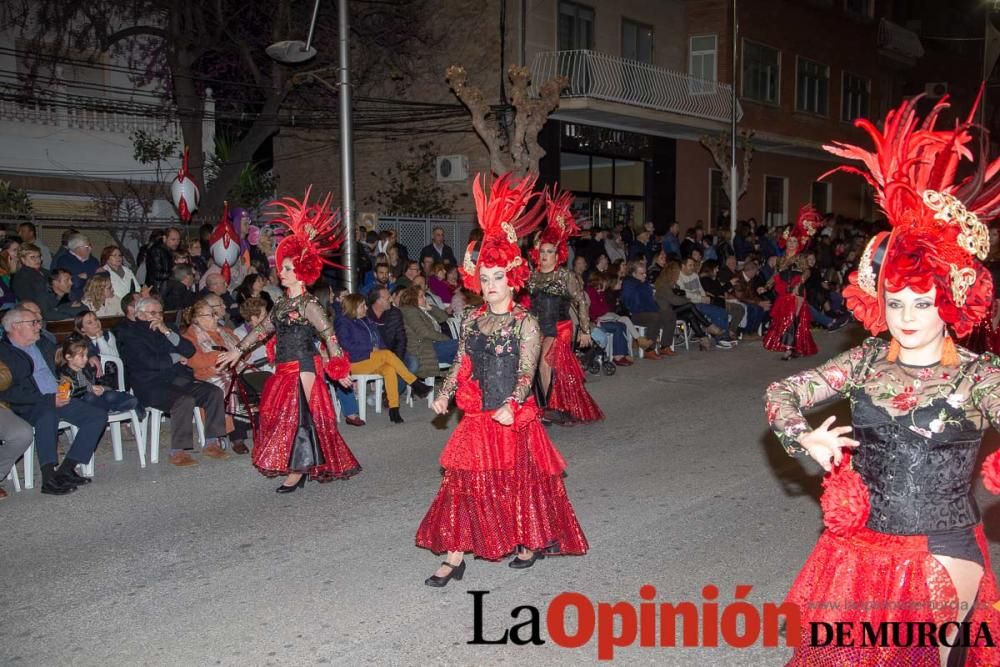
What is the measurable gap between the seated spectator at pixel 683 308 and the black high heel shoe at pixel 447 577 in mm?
10102

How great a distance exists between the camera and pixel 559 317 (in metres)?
9.53

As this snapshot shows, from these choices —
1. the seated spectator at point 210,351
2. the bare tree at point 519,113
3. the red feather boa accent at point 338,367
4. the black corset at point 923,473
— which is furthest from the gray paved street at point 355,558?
the bare tree at point 519,113

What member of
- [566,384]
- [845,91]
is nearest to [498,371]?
[566,384]

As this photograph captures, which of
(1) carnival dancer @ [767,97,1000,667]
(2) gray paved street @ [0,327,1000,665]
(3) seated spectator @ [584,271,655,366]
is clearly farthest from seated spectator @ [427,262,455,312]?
(1) carnival dancer @ [767,97,1000,667]

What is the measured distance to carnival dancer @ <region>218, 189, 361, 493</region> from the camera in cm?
726

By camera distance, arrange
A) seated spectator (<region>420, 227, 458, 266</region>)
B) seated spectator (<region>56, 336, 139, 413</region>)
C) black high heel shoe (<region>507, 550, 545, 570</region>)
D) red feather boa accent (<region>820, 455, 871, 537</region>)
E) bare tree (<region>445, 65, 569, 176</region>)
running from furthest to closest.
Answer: bare tree (<region>445, 65, 569, 176</region>), seated spectator (<region>420, 227, 458, 266</region>), seated spectator (<region>56, 336, 139, 413</region>), black high heel shoe (<region>507, 550, 545, 570</region>), red feather boa accent (<region>820, 455, 871, 537</region>)

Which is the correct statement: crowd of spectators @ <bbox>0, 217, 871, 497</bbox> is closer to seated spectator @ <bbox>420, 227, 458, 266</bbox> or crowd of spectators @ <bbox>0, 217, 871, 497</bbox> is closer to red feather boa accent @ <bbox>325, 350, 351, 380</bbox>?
seated spectator @ <bbox>420, 227, 458, 266</bbox>

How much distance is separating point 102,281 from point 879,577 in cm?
778

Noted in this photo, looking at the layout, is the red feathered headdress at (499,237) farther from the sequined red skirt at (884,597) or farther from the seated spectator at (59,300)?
the seated spectator at (59,300)

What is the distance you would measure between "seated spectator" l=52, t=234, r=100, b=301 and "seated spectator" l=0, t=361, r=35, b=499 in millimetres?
4237

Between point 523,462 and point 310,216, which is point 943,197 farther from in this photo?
point 310,216

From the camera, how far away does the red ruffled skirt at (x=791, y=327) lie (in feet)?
47.5

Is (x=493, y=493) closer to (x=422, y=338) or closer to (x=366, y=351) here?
(x=366, y=351)

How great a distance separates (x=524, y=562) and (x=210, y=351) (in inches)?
186
